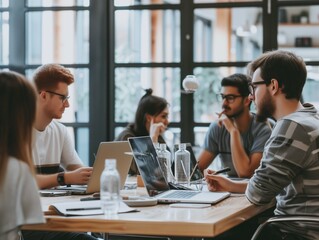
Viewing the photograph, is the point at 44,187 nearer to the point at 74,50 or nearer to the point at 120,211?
the point at 120,211

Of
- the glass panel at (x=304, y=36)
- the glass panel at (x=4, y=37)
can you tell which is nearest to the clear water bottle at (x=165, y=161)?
the glass panel at (x=4, y=37)

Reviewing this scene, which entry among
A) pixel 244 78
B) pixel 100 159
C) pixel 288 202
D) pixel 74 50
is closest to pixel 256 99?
pixel 288 202

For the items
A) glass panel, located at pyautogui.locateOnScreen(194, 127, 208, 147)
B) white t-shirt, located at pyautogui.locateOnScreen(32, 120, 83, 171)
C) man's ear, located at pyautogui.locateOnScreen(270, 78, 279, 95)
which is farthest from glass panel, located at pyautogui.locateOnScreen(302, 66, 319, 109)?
man's ear, located at pyautogui.locateOnScreen(270, 78, 279, 95)

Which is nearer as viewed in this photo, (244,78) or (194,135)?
(244,78)

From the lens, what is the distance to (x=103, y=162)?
304 cm

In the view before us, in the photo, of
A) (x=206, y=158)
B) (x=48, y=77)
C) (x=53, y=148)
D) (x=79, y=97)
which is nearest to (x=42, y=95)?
(x=48, y=77)

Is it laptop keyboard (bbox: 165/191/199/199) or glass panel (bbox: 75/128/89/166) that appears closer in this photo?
laptop keyboard (bbox: 165/191/199/199)

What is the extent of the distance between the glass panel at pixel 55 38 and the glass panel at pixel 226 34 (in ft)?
3.00

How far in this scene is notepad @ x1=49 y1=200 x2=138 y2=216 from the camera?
2375 millimetres

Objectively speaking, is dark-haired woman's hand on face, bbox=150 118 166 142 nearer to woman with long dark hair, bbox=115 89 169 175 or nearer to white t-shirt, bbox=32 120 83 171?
woman with long dark hair, bbox=115 89 169 175

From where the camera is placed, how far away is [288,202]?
2770 millimetres

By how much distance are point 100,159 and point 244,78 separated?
167 centimetres

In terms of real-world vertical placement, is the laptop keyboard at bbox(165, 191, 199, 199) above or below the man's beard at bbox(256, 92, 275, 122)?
below

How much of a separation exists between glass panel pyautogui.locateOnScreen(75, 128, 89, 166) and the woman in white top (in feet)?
10.6
